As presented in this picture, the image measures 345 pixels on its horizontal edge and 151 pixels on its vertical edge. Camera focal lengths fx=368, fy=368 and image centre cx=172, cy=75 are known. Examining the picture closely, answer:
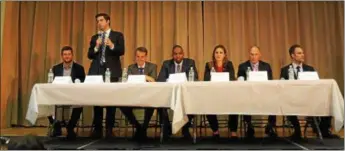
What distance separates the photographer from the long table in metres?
2.84

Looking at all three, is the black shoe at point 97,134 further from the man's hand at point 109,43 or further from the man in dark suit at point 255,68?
the man in dark suit at point 255,68

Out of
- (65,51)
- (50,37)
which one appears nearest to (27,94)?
(50,37)

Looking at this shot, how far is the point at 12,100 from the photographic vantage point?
206 inches

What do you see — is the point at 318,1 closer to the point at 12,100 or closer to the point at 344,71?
the point at 344,71

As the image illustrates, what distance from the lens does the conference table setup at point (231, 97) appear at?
9.31 ft

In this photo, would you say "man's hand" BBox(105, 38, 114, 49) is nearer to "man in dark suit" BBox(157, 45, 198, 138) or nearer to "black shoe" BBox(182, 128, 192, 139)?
"man in dark suit" BBox(157, 45, 198, 138)

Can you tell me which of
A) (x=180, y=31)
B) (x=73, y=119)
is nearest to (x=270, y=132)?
(x=73, y=119)

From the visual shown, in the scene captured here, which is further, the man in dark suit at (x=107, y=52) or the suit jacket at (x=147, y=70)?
the suit jacket at (x=147, y=70)

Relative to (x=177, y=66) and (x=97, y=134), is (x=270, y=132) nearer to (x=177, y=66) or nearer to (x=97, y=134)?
(x=177, y=66)

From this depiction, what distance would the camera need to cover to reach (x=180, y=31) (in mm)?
5371

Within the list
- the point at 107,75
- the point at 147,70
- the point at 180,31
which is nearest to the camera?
the point at 107,75

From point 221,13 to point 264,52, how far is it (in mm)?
853

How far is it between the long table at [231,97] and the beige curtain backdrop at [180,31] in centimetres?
238

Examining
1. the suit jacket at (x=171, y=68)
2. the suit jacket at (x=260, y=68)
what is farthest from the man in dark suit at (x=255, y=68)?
the suit jacket at (x=171, y=68)
